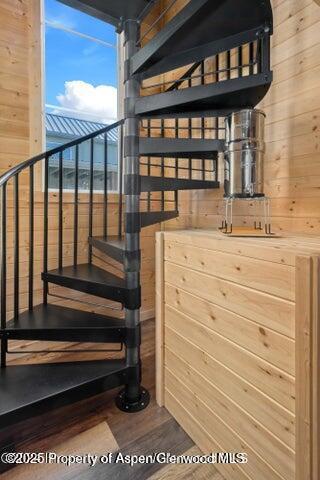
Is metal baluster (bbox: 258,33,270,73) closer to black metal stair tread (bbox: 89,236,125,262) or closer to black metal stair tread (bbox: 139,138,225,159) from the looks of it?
black metal stair tread (bbox: 139,138,225,159)

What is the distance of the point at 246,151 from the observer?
1.49 meters

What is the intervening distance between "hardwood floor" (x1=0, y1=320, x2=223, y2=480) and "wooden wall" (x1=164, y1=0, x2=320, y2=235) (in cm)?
137

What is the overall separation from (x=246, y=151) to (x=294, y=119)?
49 centimetres

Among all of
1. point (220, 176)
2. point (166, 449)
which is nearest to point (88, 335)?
point (166, 449)

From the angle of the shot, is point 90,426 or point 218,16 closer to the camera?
point 218,16

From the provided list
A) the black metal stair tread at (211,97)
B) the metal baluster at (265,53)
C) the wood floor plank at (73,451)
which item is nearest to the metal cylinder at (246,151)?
the black metal stair tread at (211,97)

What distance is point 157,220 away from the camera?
1.88 m

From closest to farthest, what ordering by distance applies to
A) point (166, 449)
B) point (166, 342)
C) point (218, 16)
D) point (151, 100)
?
point (218, 16) < point (166, 449) < point (151, 100) < point (166, 342)

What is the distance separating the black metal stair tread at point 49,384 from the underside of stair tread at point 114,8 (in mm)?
2054

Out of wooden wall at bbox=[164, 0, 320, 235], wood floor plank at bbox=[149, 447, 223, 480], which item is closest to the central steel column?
wood floor plank at bbox=[149, 447, 223, 480]

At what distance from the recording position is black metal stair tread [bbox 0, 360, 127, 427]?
1342mm

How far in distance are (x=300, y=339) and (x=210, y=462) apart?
34.3 inches

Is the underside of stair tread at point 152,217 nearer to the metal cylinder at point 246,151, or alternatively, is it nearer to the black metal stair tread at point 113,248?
the black metal stair tread at point 113,248

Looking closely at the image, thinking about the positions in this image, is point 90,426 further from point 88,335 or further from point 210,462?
point 210,462
